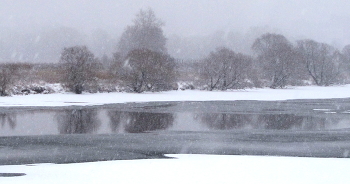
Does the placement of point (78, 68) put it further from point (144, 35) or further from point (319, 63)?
point (319, 63)

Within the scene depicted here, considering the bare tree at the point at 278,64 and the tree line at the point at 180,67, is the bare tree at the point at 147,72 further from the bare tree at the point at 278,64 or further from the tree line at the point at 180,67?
the bare tree at the point at 278,64

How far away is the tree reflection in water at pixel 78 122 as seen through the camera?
16328 mm

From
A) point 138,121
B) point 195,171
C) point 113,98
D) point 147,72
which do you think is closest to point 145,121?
point 138,121

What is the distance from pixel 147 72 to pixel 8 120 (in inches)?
1035

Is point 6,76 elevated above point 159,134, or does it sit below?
above

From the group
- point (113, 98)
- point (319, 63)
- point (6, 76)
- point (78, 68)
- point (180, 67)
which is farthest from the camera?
point (319, 63)

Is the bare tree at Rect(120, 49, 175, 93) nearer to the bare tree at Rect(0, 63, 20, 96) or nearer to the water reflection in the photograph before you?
the bare tree at Rect(0, 63, 20, 96)

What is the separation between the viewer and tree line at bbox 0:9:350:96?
40.8m

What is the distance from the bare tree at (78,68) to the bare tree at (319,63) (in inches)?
1932

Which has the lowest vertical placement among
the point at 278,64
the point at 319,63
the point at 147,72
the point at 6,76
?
the point at 6,76

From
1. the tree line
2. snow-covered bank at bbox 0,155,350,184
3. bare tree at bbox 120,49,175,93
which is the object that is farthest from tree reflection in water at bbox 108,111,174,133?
bare tree at bbox 120,49,175,93

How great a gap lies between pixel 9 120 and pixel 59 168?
10.7m

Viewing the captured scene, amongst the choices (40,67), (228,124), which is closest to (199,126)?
(228,124)

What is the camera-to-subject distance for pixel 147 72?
4488cm
